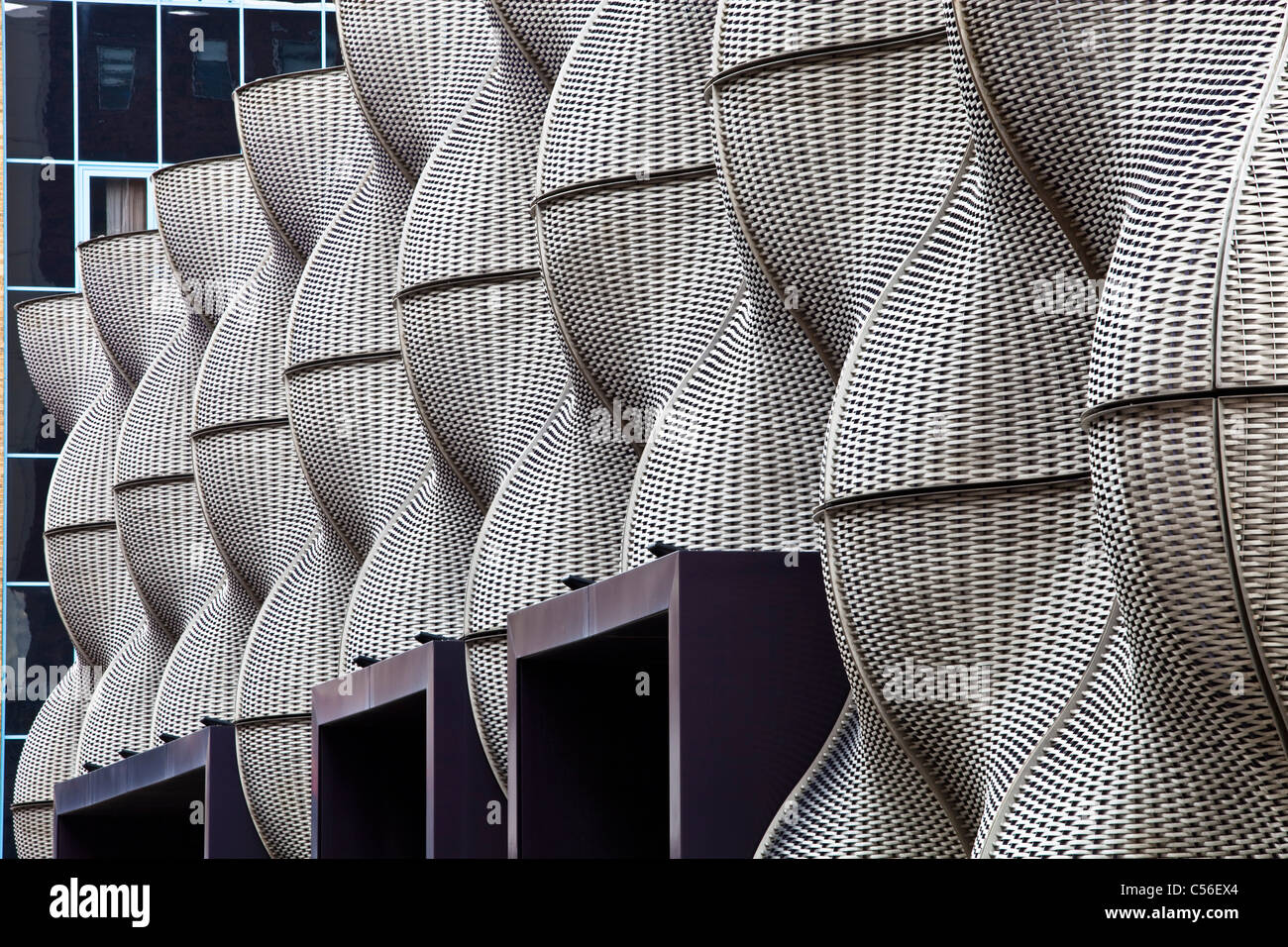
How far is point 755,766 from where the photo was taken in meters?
6.79

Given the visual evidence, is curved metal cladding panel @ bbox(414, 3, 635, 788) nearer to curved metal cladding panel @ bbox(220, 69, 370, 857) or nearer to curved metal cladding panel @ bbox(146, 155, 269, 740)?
curved metal cladding panel @ bbox(220, 69, 370, 857)

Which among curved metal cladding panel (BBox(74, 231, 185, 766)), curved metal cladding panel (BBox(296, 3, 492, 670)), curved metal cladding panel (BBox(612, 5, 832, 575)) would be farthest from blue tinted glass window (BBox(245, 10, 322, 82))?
curved metal cladding panel (BBox(612, 5, 832, 575))

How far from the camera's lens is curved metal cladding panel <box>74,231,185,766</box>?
51.7ft

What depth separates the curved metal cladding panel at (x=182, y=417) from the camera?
1498 centimetres

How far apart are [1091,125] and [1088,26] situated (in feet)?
0.74

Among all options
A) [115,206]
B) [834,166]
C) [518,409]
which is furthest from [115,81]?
[834,166]

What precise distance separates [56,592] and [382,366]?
22.4 ft

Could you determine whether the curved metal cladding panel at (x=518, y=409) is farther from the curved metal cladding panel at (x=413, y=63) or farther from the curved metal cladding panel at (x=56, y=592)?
the curved metal cladding panel at (x=56, y=592)

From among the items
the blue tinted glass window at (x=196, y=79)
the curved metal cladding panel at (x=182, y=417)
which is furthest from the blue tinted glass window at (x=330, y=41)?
the curved metal cladding panel at (x=182, y=417)

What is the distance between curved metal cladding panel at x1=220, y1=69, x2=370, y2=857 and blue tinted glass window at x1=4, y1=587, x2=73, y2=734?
14.0 metres

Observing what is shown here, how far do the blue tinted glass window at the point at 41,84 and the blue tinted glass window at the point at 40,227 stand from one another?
271 mm
